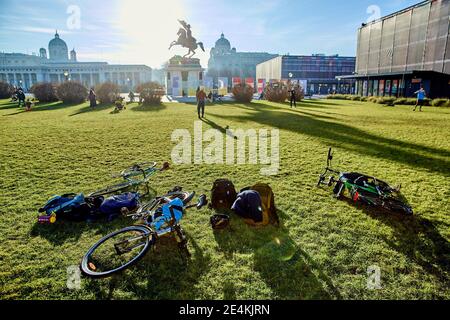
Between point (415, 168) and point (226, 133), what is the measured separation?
8189 mm

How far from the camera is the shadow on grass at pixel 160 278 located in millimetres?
3406

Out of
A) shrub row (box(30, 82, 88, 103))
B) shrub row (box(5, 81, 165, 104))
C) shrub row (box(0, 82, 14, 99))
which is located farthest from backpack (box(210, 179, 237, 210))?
shrub row (box(0, 82, 14, 99))

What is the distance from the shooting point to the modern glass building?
A: 3800 cm

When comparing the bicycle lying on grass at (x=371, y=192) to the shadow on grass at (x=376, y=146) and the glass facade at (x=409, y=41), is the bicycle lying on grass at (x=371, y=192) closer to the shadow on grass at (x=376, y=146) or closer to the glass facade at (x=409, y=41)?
the shadow on grass at (x=376, y=146)

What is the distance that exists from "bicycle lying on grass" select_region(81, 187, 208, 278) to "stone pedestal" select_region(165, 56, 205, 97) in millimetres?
42184

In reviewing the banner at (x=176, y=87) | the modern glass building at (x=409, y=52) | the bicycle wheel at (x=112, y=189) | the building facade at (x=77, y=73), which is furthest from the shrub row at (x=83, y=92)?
the building facade at (x=77, y=73)

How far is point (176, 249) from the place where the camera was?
4270mm

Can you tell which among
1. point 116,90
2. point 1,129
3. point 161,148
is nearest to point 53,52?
point 116,90

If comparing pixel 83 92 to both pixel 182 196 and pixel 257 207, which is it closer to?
pixel 182 196

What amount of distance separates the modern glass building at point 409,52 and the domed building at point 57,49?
536 feet

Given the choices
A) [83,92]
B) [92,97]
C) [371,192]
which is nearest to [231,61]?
[83,92]

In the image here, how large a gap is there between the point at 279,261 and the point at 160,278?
5.67 ft

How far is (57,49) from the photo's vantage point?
515ft
